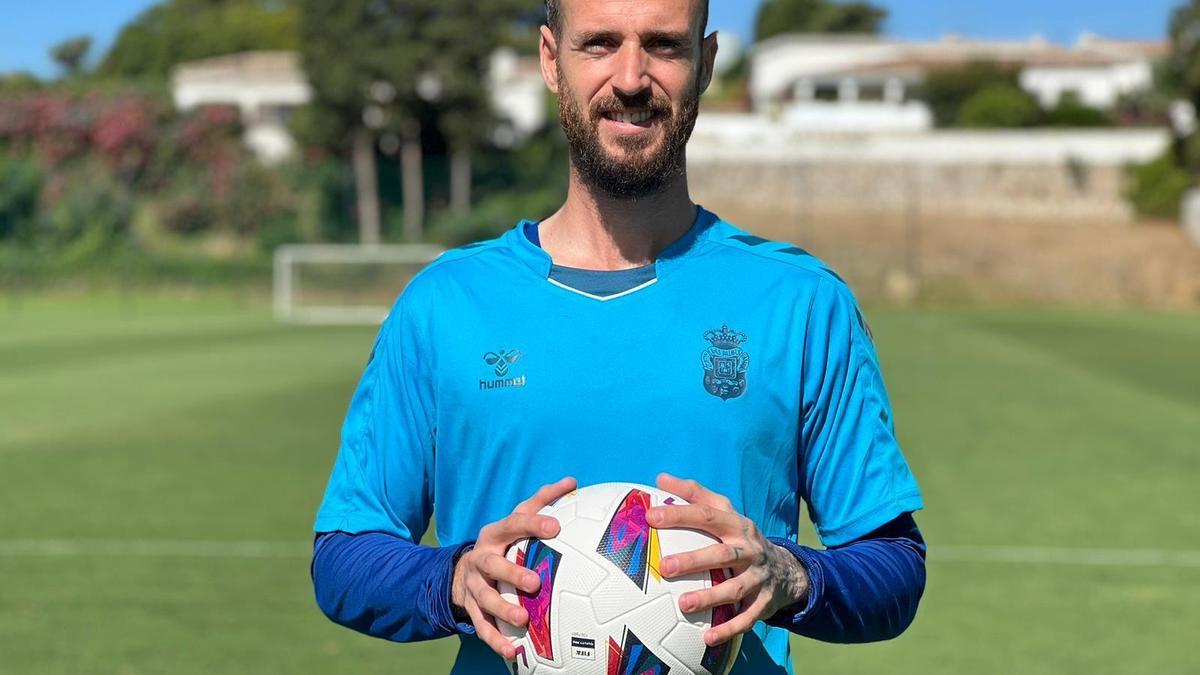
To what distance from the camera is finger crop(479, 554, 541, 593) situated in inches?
87.7

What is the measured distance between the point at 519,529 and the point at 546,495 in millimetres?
74

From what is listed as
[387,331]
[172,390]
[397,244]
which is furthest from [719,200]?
[387,331]

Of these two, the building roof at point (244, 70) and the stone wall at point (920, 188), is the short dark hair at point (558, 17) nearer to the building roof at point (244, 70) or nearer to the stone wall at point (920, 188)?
the stone wall at point (920, 188)

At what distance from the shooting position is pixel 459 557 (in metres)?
2.40

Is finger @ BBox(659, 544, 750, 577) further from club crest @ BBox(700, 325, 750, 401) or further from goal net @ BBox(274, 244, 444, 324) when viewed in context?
goal net @ BBox(274, 244, 444, 324)

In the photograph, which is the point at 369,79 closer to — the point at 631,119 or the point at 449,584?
the point at 631,119

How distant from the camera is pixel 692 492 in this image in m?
2.28

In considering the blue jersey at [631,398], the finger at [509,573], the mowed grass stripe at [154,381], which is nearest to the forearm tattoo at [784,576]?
the blue jersey at [631,398]

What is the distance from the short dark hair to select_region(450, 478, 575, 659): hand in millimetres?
789

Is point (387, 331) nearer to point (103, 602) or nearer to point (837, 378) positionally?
point (837, 378)

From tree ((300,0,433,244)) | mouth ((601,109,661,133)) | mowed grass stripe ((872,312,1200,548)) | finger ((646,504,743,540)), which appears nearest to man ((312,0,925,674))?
mouth ((601,109,661,133))

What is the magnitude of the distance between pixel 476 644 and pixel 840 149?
5050 cm

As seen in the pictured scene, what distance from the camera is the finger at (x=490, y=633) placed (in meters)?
2.27

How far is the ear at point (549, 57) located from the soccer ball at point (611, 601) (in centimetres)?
78
